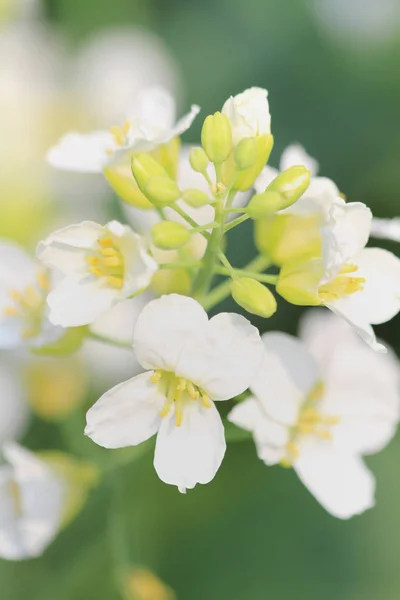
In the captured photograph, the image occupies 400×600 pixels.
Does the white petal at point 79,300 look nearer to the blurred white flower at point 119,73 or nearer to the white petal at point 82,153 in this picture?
the white petal at point 82,153

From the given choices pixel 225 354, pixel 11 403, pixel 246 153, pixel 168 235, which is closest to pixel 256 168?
pixel 246 153

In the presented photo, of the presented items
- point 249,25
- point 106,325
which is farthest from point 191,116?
point 249,25

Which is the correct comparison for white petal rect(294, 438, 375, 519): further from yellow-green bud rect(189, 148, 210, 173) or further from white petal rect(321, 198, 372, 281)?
yellow-green bud rect(189, 148, 210, 173)

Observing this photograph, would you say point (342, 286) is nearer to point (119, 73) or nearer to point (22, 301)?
point (22, 301)

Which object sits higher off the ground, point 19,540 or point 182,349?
point 182,349

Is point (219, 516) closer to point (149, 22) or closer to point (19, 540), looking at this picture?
point (19, 540)

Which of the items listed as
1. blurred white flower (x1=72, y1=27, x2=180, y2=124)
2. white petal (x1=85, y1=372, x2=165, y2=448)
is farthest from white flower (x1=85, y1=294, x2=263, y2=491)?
blurred white flower (x1=72, y1=27, x2=180, y2=124)

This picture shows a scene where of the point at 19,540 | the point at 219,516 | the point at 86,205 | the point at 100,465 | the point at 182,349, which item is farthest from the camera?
the point at 86,205
